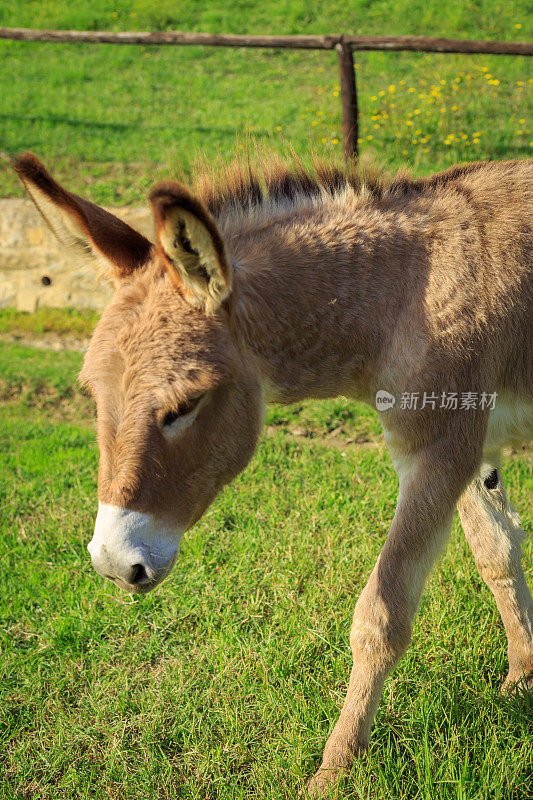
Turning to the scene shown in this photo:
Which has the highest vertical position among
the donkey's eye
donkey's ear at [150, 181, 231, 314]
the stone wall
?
donkey's ear at [150, 181, 231, 314]

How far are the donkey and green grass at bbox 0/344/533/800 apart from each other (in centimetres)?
28

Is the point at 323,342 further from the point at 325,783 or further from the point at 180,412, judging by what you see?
the point at 325,783

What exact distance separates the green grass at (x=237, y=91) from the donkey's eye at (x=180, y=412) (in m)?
5.95

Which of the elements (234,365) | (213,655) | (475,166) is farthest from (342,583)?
(475,166)

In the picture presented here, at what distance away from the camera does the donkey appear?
7.00ft

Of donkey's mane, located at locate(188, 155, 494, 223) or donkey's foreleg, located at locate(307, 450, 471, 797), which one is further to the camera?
donkey's mane, located at locate(188, 155, 494, 223)

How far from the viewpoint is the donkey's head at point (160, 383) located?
2.07 metres

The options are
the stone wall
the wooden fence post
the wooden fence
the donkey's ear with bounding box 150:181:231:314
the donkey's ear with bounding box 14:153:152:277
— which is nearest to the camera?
the donkey's ear with bounding box 150:181:231:314

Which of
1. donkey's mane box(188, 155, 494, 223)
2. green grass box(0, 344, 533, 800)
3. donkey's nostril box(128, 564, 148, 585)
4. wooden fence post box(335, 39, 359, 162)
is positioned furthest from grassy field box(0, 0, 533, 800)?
wooden fence post box(335, 39, 359, 162)

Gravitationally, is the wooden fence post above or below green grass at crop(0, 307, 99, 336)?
above

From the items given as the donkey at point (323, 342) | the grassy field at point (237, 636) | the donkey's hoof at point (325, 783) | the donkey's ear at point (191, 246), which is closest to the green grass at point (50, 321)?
the grassy field at point (237, 636)

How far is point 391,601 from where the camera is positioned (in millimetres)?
2455

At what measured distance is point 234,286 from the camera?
7.75ft

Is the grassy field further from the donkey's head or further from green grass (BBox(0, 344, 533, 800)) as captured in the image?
the donkey's head
